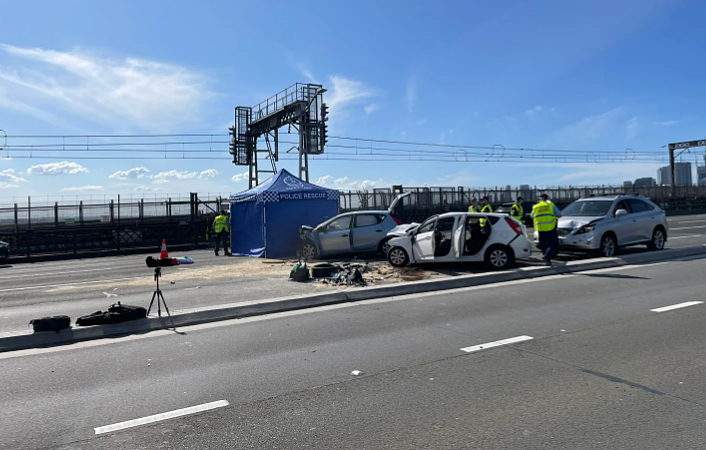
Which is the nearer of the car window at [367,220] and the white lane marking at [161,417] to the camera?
the white lane marking at [161,417]

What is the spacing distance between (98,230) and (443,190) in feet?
68.3

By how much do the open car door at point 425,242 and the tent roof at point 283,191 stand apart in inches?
243

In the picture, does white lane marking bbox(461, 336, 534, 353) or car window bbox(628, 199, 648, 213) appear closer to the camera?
white lane marking bbox(461, 336, 534, 353)

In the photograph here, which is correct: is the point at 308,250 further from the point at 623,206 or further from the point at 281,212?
the point at 623,206

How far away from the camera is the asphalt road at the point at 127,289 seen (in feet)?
30.2

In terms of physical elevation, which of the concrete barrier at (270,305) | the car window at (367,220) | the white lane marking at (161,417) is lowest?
the white lane marking at (161,417)

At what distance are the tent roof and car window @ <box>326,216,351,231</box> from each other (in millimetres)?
2387

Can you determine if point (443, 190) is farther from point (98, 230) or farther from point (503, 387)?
point (503, 387)

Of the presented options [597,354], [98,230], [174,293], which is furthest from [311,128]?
[597,354]

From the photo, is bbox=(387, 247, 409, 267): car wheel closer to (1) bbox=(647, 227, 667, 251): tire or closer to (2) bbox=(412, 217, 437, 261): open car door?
(2) bbox=(412, 217, 437, 261): open car door

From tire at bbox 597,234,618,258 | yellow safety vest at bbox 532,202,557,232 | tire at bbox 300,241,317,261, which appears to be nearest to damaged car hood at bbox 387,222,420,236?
yellow safety vest at bbox 532,202,557,232

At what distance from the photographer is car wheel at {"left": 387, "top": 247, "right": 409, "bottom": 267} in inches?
504

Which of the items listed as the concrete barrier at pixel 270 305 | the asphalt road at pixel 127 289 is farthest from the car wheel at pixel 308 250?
the concrete barrier at pixel 270 305

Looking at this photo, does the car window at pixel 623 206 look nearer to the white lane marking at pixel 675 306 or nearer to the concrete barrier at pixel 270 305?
the concrete barrier at pixel 270 305
